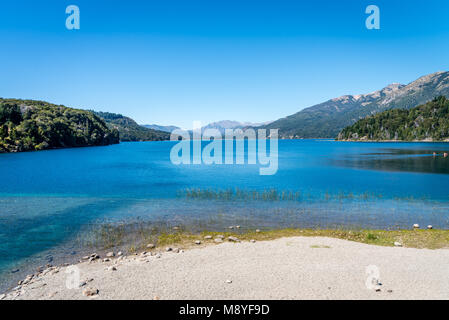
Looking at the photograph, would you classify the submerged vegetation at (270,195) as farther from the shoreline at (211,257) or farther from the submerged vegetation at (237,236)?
the shoreline at (211,257)

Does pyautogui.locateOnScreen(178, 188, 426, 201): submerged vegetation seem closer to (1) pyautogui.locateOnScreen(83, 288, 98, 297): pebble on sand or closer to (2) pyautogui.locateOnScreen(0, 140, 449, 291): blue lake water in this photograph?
(2) pyautogui.locateOnScreen(0, 140, 449, 291): blue lake water

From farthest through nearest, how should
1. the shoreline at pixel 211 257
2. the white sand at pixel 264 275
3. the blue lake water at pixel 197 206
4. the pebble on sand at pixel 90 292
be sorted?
the blue lake water at pixel 197 206 < the shoreline at pixel 211 257 < the pebble on sand at pixel 90 292 < the white sand at pixel 264 275

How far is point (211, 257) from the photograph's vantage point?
19.0 m

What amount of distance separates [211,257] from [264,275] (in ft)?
14.9

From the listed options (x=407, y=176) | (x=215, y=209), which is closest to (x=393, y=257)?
(x=215, y=209)

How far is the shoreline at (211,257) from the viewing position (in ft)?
47.9

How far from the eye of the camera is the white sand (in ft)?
44.8

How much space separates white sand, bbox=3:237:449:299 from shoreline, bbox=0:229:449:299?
6cm

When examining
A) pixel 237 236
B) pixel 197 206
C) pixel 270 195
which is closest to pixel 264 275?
pixel 237 236

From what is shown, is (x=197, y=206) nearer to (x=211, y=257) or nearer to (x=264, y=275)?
(x=211, y=257)

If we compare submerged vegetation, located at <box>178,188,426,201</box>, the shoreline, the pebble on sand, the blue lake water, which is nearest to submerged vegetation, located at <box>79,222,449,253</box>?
the shoreline

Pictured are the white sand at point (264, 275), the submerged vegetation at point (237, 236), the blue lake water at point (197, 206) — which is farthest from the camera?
the blue lake water at point (197, 206)

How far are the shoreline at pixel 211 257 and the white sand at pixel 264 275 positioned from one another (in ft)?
0.20

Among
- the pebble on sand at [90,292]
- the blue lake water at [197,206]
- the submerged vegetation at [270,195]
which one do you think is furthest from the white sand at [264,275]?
the submerged vegetation at [270,195]
